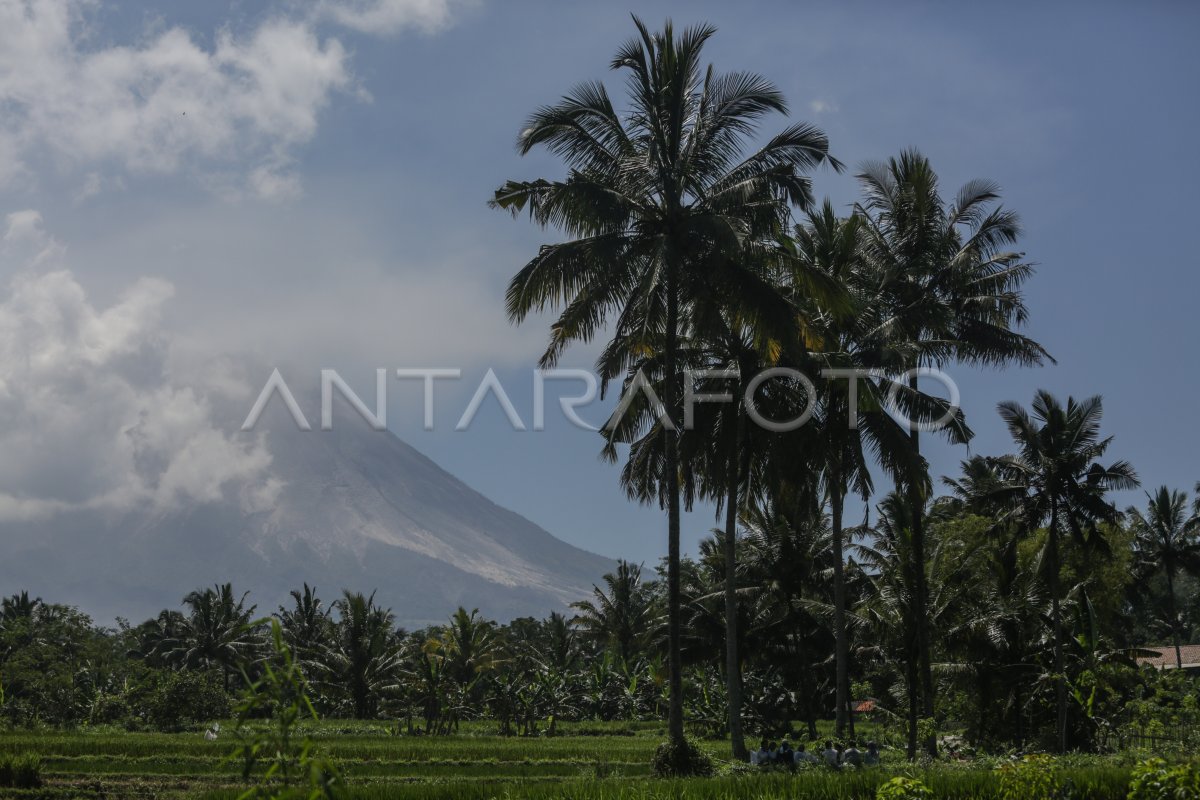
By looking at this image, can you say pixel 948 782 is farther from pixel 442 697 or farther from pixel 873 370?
pixel 442 697

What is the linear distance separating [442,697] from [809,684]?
16.1 metres

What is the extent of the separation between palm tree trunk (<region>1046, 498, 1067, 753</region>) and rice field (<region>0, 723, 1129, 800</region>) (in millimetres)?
5860

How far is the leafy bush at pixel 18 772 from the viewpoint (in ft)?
74.8

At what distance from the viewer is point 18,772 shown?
22.9m

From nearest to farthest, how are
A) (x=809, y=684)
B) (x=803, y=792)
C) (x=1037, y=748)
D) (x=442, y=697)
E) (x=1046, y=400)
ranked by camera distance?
(x=803, y=792), (x=1037, y=748), (x=1046, y=400), (x=809, y=684), (x=442, y=697)

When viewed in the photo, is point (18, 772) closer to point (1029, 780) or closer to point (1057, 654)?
point (1029, 780)

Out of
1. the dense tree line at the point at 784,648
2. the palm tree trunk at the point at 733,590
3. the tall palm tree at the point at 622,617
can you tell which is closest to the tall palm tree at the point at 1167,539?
the dense tree line at the point at 784,648

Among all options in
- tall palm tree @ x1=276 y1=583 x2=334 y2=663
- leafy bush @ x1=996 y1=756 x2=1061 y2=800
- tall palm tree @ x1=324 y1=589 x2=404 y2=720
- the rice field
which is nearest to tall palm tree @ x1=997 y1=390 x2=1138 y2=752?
the rice field

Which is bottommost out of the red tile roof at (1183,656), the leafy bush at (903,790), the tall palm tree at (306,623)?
the red tile roof at (1183,656)

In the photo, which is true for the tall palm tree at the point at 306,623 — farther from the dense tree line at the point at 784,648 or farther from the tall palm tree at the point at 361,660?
the tall palm tree at the point at 361,660

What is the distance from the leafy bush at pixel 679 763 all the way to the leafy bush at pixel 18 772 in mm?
13618

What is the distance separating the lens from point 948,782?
14.9m

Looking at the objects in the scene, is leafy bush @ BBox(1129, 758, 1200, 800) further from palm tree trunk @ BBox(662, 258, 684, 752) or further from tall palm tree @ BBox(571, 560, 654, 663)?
tall palm tree @ BBox(571, 560, 654, 663)

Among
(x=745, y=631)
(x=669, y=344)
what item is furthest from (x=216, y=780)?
(x=745, y=631)
